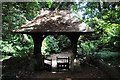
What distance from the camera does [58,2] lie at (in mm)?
27578

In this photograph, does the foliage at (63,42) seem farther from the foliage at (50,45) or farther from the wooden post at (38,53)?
the wooden post at (38,53)

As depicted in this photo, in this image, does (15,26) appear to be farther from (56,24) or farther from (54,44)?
(54,44)

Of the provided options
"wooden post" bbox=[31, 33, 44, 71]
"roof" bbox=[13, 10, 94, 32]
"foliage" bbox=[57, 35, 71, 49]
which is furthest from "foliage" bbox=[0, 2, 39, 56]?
"foliage" bbox=[57, 35, 71, 49]

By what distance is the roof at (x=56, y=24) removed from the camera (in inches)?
571

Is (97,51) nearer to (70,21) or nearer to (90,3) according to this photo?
(90,3)

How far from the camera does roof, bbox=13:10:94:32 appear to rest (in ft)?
47.6

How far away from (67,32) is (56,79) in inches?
130

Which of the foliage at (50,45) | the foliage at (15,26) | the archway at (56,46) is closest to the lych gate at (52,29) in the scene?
the foliage at (15,26)

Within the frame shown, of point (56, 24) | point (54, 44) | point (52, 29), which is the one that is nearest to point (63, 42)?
point (54, 44)

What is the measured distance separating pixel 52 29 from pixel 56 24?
2.44ft

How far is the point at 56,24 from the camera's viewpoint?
49.6ft

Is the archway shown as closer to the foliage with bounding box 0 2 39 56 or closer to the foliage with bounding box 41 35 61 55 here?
the foliage with bounding box 41 35 61 55

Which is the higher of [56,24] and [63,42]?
[56,24]

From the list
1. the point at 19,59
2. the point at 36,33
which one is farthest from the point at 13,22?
the point at 36,33
